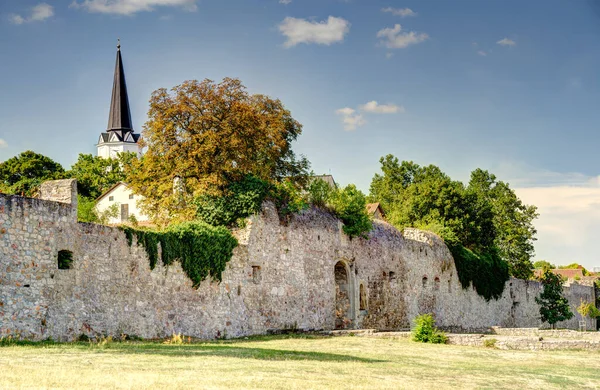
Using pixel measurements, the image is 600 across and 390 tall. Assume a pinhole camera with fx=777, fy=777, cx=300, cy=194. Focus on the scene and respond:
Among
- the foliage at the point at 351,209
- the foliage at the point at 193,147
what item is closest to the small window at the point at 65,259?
the foliage at the point at 193,147

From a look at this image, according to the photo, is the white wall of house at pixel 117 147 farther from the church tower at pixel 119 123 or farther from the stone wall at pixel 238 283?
the stone wall at pixel 238 283

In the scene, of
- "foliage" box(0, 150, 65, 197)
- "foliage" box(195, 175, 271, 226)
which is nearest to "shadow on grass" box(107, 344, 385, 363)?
"foliage" box(195, 175, 271, 226)

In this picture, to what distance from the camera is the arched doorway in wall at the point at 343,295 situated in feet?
114

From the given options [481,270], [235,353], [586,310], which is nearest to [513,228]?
[586,310]

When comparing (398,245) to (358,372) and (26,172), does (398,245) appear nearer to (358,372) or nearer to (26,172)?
(358,372)

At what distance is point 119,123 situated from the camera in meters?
121

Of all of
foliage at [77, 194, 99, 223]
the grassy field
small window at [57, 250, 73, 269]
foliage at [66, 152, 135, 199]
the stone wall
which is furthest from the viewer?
foliage at [66, 152, 135, 199]

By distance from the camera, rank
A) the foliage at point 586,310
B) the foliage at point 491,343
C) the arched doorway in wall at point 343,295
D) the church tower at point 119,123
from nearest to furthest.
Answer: the foliage at point 491,343 < the arched doorway in wall at point 343,295 < the foliage at point 586,310 < the church tower at point 119,123

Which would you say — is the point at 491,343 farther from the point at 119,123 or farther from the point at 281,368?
the point at 119,123

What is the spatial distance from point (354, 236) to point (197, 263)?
450 inches

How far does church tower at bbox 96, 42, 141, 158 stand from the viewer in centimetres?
10794

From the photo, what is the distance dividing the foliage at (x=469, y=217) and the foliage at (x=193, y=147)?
60.2 feet

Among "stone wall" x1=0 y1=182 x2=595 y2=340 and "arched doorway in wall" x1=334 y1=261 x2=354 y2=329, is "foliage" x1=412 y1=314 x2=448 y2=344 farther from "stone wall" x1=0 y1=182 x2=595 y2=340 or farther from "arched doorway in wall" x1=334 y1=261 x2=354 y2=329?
"arched doorway in wall" x1=334 y1=261 x2=354 y2=329

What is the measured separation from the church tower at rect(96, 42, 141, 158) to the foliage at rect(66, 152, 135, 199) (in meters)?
29.2
